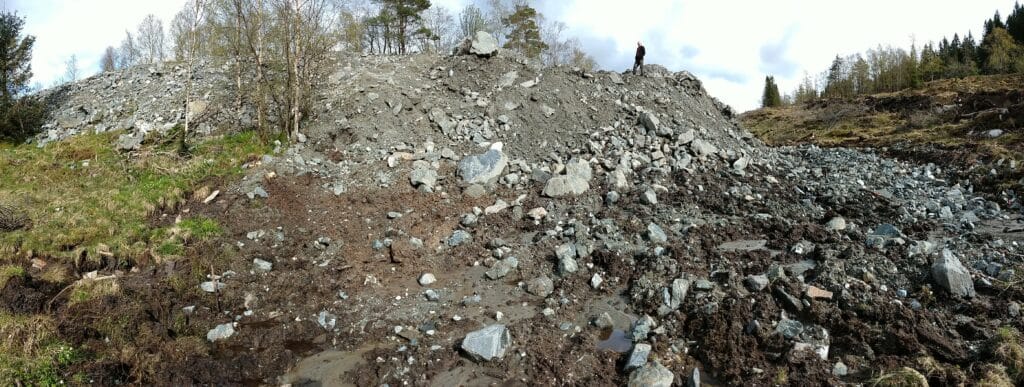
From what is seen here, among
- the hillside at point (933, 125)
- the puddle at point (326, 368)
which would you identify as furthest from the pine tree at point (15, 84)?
the hillside at point (933, 125)

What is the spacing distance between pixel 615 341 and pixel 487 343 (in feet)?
5.99

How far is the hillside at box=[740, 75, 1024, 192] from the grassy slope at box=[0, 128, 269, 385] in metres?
20.6

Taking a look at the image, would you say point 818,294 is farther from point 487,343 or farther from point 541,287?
point 487,343

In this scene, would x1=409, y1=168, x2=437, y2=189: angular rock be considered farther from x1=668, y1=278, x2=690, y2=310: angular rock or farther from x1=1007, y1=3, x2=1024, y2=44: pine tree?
x1=1007, y1=3, x2=1024, y2=44: pine tree

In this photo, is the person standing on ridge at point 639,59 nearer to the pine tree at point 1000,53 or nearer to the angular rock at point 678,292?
the angular rock at point 678,292

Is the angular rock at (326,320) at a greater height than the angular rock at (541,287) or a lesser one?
lesser

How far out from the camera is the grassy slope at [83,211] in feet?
21.6

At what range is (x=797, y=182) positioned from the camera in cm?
1385

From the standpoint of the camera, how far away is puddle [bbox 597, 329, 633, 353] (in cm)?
680

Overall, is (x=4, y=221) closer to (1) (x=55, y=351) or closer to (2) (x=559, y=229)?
(1) (x=55, y=351)

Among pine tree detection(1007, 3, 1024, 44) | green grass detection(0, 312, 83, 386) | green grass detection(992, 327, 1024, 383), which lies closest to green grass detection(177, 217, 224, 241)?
green grass detection(0, 312, 83, 386)

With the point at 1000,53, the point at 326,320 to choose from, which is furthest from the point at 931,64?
the point at 326,320

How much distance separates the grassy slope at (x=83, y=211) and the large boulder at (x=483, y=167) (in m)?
5.65

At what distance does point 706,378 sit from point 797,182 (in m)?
9.90
